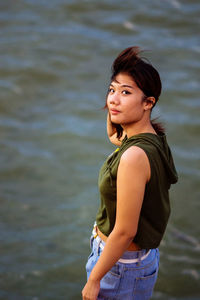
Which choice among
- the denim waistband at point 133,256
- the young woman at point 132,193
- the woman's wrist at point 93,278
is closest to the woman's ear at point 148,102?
the young woman at point 132,193

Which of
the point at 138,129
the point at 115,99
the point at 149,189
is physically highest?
Answer: the point at 115,99

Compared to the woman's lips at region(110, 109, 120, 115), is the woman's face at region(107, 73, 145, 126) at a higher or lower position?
higher

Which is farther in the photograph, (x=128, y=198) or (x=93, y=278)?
(x=93, y=278)

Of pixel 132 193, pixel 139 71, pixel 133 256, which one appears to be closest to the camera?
pixel 132 193

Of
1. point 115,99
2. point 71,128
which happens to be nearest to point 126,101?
point 115,99

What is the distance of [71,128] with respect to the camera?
23.2 ft

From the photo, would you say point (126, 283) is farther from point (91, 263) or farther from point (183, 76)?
point (183, 76)

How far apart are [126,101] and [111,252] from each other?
0.66 metres

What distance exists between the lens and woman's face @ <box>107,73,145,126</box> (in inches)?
75.0

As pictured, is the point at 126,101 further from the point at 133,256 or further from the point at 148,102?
the point at 133,256

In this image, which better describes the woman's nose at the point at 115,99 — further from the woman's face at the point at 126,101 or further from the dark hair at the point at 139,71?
the dark hair at the point at 139,71

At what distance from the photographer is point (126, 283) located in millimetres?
1990

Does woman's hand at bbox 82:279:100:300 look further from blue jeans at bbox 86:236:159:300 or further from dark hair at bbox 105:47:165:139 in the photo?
dark hair at bbox 105:47:165:139

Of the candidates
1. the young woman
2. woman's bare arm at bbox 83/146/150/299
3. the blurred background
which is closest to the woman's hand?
the young woman
